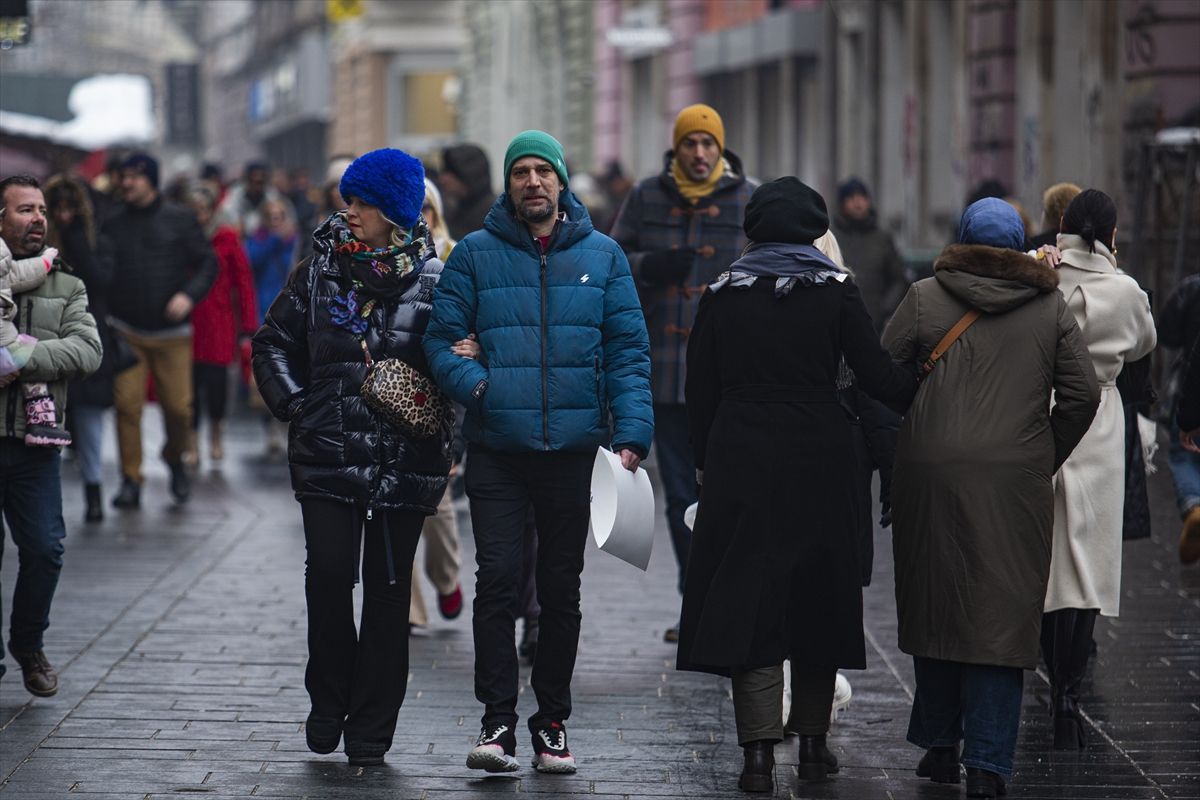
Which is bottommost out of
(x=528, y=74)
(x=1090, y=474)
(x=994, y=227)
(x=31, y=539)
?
(x=31, y=539)

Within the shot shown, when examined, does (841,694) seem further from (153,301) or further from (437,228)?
(153,301)

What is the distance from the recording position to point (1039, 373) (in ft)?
22.3

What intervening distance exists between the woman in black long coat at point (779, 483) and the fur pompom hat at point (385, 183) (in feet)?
3.23

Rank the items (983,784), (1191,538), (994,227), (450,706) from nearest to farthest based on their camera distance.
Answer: (983,784), (994,227), (450,706), (1191,538)

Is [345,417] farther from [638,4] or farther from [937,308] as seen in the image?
[638,4]

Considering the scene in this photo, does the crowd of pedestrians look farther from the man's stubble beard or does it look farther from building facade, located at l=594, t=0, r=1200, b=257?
building facade, located at l=594, t=0, r=1200, b=257

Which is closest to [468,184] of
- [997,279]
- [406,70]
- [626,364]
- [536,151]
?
[536,151]

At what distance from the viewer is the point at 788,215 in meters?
6.91

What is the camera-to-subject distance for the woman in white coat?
746 cm

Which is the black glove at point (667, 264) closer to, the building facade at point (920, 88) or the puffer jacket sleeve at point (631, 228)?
the puffer jacket sleeve at point (631, 228)

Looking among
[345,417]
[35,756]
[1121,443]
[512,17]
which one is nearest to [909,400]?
[1121,443]

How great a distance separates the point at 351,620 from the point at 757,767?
1.31 m

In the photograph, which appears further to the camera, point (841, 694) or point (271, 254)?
point (271, 254)

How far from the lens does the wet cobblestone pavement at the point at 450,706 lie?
685 cm
